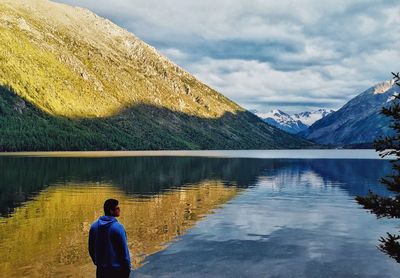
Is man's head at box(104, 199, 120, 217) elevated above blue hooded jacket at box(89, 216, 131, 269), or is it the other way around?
man's head at box(104, 199, 120, 217)

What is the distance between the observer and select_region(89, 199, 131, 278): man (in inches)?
547

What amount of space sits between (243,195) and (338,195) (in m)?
14.4

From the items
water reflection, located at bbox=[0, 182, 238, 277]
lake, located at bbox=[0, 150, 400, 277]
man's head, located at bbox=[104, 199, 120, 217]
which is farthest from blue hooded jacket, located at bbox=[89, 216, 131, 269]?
water reflection, located at bbox=[0, 182, 238, 277]

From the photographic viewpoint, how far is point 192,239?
33.7m

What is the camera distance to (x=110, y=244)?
1403 cm

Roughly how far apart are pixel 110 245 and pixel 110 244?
0.03 m

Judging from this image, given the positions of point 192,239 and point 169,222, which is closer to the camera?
point 192,239

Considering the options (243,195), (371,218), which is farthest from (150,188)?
(371,218)

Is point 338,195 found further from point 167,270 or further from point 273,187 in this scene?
point 167,270

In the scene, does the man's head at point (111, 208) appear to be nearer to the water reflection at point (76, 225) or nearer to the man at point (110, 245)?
the man at point (110, 245)

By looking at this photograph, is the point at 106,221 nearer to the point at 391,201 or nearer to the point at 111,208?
the point at 111,208

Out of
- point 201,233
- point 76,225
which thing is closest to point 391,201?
point 201,233

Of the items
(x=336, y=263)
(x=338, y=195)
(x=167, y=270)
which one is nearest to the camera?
(x=167, y=270)

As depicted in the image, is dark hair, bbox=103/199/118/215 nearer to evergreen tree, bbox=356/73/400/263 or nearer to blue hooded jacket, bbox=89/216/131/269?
blue hooded jacket, bbox=89/216/131/269
